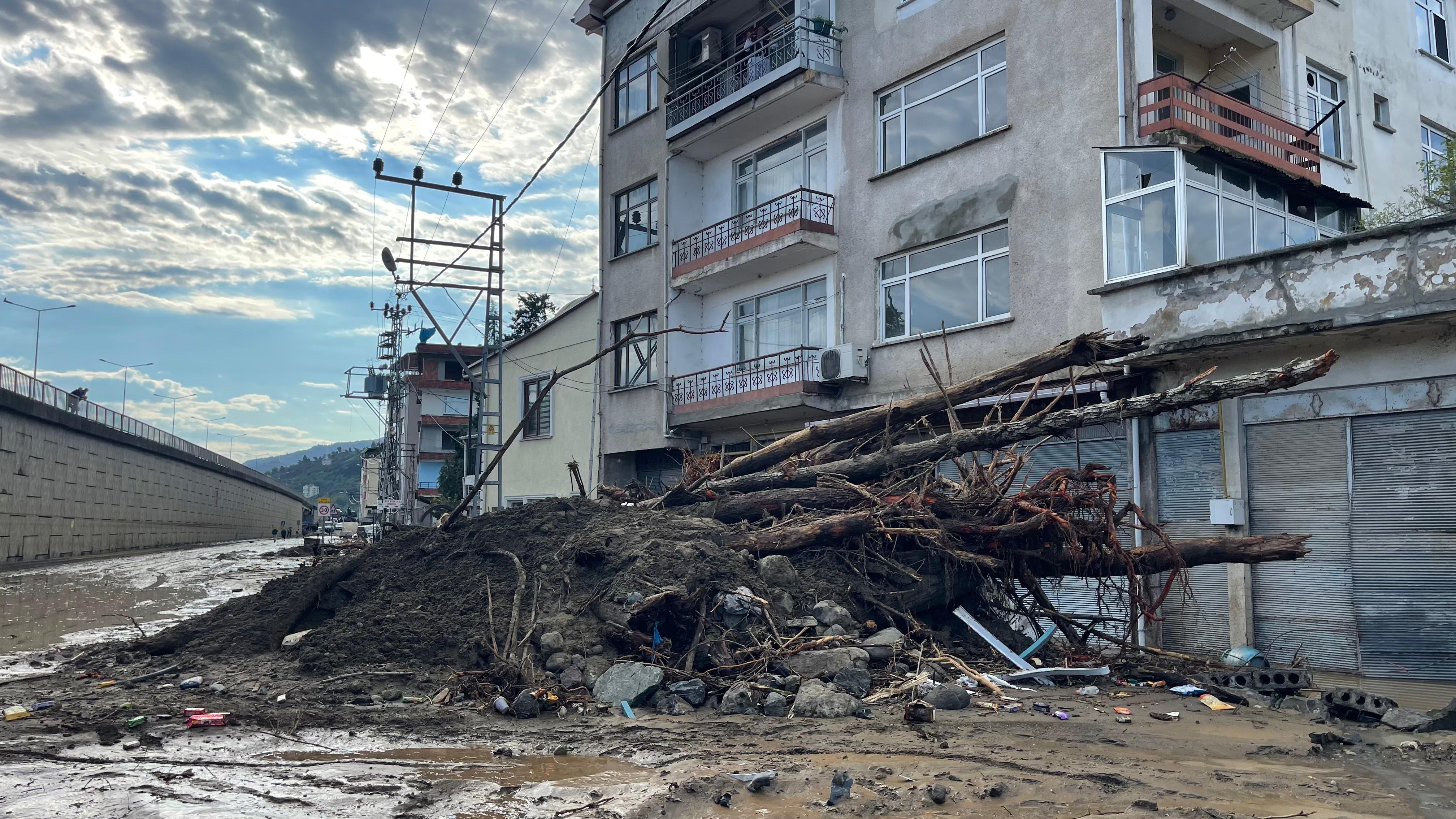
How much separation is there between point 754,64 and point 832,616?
1324 cm

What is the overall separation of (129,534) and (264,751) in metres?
33.1

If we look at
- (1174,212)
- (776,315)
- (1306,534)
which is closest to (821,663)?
(1306,534)

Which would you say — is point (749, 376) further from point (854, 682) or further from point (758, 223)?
point (854, 682)

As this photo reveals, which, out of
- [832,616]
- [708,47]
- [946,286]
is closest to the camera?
[832,616]

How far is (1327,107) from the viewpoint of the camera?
15484mm

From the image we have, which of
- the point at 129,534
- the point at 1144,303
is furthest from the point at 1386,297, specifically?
the point at 129,534

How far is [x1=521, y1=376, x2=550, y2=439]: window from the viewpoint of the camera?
A: 84.3 ft

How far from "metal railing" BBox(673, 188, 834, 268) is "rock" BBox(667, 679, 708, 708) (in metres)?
10.7

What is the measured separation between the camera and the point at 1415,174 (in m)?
16.4

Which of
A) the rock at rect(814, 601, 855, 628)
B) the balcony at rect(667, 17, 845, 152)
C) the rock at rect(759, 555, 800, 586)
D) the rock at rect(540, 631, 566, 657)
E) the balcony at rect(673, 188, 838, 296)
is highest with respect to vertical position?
the balcony at rect(667, 17, 845, 152)

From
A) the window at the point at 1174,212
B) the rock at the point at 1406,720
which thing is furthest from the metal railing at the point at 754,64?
the rock at the point at 1406,720

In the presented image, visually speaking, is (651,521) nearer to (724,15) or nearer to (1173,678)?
(1173,678)

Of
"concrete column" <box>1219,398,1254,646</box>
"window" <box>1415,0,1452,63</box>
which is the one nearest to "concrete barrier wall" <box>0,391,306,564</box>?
"concrete column" <box>1219,398,1254,646</box>

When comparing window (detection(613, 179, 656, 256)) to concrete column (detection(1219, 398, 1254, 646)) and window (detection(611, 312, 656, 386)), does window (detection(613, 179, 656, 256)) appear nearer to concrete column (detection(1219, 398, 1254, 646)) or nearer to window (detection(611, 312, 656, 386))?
window (detection(611, 312, 656, 386))
